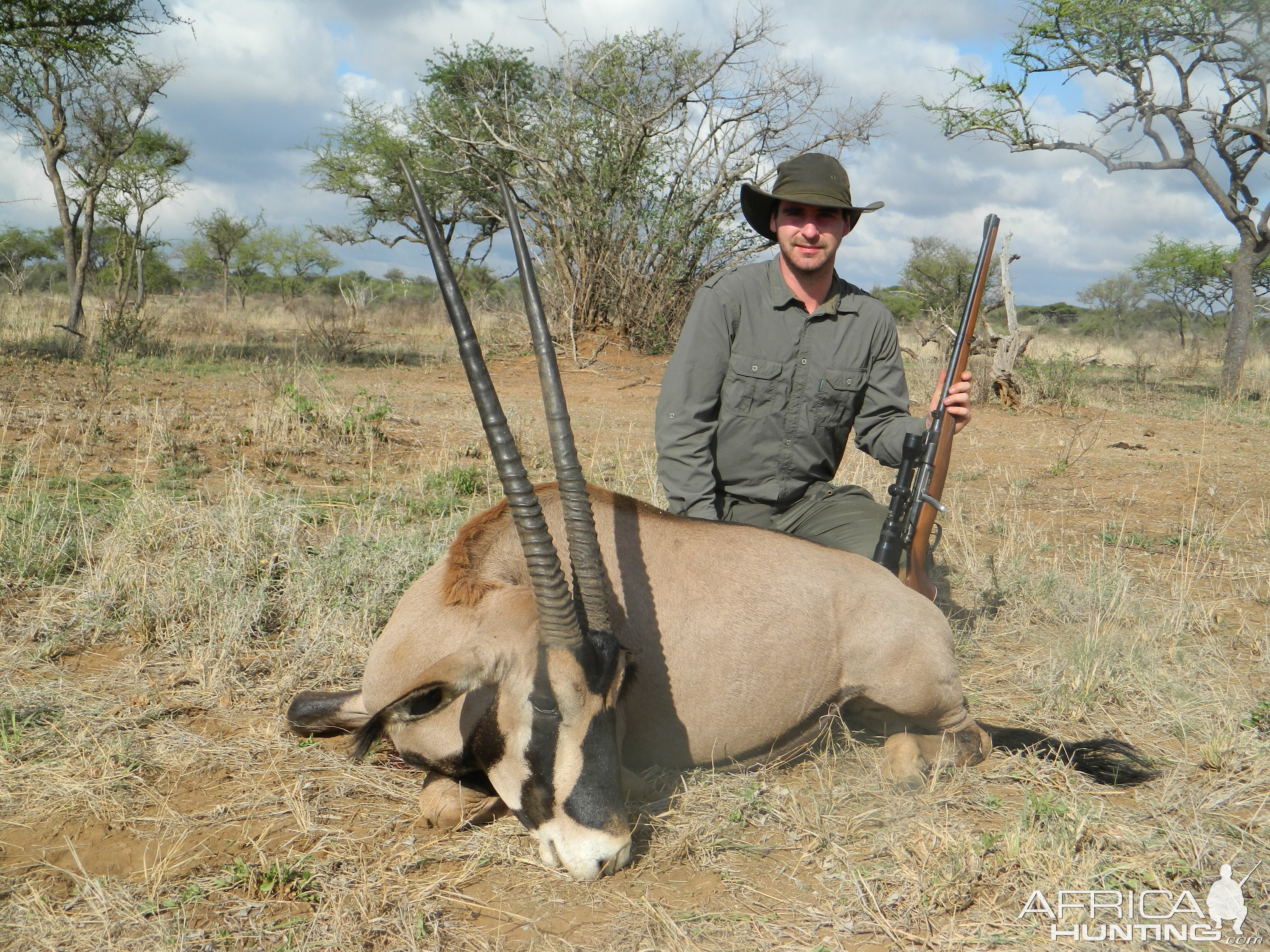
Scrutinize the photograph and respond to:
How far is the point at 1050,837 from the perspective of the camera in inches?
108

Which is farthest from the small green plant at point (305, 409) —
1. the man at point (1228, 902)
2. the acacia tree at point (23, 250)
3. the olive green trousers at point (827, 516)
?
the acacia tree at point (23, 250)

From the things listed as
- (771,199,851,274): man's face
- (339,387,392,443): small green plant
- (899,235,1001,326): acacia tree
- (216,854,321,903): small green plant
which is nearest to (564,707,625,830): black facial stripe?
(216,854,321,903): small green plant

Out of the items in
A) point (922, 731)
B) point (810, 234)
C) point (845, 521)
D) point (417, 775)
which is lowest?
point (417, 775)

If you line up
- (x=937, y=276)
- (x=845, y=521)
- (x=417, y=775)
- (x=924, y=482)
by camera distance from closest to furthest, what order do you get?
(x=417, y=775) → (x=924, y=482) → (x=845, y=521) → (x=937, y=276)

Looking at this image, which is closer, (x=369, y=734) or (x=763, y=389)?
(x=369, y=734)

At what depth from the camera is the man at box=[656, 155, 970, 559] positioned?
4125mm

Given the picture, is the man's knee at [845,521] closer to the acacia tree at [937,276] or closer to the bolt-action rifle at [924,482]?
the bolt-action rifle at [924,482]

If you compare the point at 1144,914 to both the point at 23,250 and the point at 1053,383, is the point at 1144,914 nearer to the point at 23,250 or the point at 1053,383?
the point at 1053,383

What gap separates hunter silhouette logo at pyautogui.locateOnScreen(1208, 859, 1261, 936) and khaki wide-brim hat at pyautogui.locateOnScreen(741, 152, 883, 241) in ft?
9.38

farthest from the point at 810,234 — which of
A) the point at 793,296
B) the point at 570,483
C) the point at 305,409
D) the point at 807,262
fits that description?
the point at 305,409

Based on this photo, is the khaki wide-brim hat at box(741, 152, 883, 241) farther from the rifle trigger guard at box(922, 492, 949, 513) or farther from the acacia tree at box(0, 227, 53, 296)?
the acacia tree at box(0, 227, 53, 296)

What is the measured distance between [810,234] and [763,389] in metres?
0.74

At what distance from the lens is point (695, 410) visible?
416cm

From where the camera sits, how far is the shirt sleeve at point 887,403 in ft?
14.5
